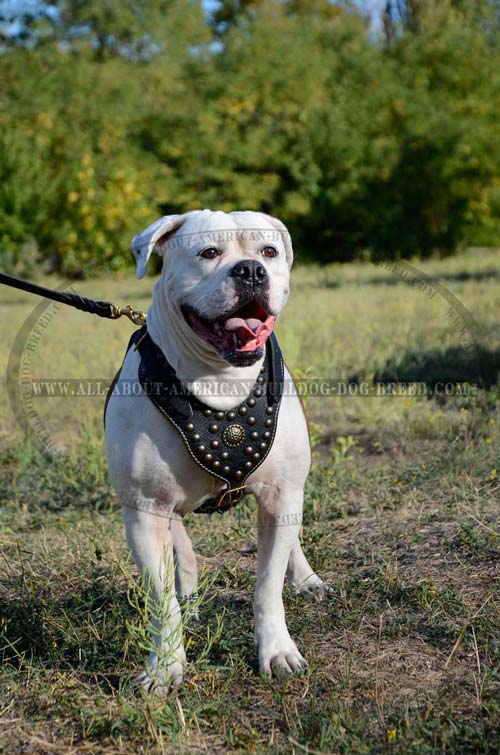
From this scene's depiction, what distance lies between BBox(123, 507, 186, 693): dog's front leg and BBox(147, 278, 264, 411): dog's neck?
1.39ft

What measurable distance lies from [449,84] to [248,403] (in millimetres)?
18736

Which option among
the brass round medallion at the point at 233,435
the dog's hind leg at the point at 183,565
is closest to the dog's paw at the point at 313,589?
the dog's hind leg at the point at 183,565

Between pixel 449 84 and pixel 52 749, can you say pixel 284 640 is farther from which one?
pixel 449 84

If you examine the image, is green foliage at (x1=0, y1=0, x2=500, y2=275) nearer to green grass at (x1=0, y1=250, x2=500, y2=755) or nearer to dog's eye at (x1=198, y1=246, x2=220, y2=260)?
green grass at (x1=0, y1=250, x2=500, y2=755)

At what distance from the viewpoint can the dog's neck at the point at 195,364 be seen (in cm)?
263

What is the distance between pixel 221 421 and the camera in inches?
104

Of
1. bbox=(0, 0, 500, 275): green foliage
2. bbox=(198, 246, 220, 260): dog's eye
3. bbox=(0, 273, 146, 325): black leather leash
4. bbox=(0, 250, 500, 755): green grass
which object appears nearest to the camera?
bbox=(0, 250, 500, 755): green grass

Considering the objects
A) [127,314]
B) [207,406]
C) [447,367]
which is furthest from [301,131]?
[207,406]

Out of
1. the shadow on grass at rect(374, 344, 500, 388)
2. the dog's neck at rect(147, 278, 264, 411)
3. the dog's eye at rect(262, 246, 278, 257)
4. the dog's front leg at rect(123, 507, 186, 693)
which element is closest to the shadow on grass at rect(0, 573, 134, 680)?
the dog's front leg at rect(123, 507, 186, 693)

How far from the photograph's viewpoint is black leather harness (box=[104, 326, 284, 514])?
8.49ft

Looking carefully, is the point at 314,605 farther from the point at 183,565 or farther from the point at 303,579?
the point at 183,565

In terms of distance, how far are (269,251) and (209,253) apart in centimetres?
20

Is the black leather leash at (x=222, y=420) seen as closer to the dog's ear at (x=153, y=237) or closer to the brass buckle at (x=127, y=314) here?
the dog's ear at (x=153, y=237)

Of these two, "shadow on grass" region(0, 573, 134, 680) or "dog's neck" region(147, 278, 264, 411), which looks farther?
"shadow on grass" region(0, 573, 134, 680)
